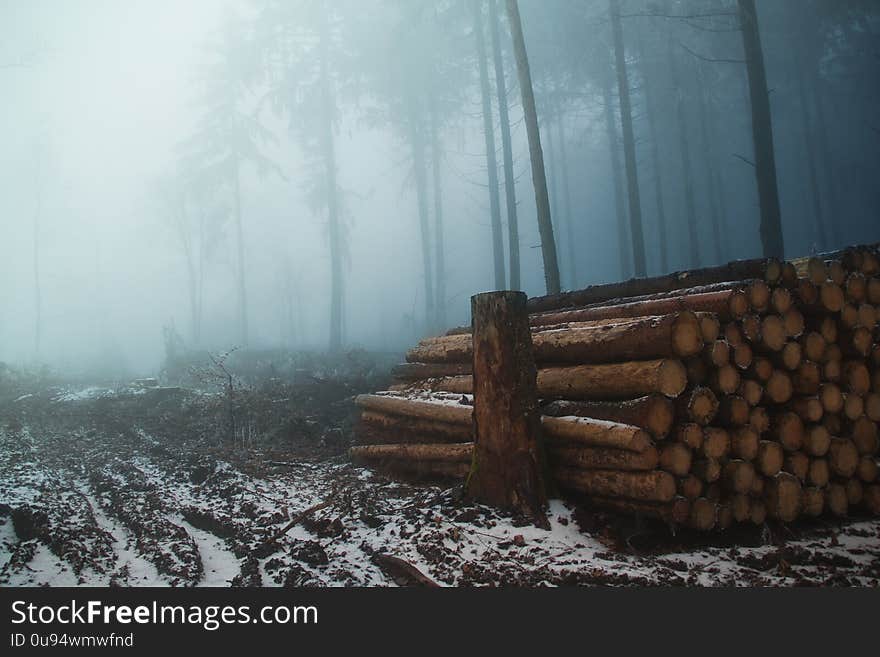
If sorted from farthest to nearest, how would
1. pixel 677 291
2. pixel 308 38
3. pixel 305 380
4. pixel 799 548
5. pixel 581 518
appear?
pixel 308 38
pixel 305 380
pixel 677 291
pixel 581 518
pixel 799 548

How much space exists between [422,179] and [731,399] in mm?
21622

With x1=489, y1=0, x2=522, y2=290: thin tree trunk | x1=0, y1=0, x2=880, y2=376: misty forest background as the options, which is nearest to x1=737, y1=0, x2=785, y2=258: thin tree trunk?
x1=0, y1=0, x2=880, y2=376: misty forest background

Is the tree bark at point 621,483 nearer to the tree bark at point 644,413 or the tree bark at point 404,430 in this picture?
the tree bark at point 644,413

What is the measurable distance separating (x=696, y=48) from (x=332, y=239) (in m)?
20.8

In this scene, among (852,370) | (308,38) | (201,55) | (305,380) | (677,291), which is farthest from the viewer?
(201,55)

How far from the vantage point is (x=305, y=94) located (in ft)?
68.2

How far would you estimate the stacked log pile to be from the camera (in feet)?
11.7

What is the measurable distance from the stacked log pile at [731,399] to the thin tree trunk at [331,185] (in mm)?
15728

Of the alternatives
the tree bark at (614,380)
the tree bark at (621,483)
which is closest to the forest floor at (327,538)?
the tree bark at (621,483)

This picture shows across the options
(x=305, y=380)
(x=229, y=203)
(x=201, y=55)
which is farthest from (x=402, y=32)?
(x=305, y=380)

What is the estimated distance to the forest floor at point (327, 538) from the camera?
10.3 feet

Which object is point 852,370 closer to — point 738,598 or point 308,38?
point 738,598

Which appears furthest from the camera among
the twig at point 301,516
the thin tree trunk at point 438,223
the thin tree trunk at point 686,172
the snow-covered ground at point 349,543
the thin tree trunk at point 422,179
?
the thin tree trunk at point 438,223

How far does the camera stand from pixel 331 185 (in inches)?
845
